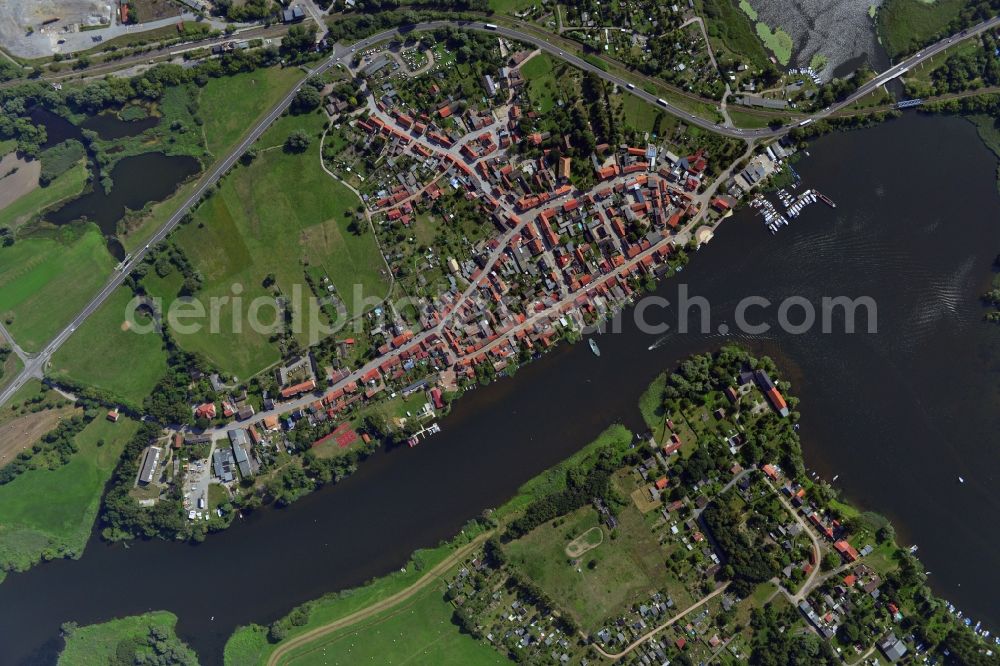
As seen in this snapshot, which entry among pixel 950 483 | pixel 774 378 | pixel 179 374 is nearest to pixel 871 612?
pixel 950 483

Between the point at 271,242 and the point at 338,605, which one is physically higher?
the point at 271,242

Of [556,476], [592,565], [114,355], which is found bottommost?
[592,565]

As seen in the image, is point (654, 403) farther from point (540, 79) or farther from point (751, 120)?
point (540, 79)

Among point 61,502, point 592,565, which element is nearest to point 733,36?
point 592,565

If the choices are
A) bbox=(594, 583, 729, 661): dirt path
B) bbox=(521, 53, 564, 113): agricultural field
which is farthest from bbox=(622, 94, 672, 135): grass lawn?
bbox=(594, 583, 729, 661): dirt path

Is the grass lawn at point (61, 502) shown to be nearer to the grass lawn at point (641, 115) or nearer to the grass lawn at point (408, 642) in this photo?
Result: the grass lawn at point (408, 642)

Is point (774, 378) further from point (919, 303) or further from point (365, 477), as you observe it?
point (365, 477)
